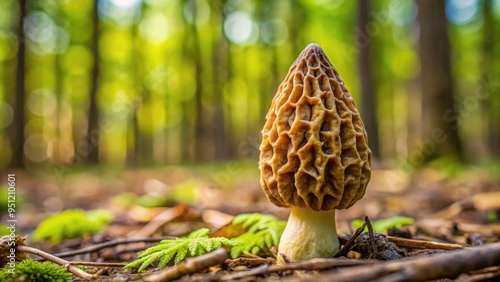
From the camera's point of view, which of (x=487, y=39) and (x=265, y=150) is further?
(x=487, y=39)

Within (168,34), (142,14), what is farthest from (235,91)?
(142,14)

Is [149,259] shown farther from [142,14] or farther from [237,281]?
[142,14]

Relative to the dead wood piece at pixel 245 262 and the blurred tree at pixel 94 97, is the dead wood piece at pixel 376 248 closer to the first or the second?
the dead wood piece at pixel 245 262

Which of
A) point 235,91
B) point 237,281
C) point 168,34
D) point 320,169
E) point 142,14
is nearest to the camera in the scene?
point 237,281

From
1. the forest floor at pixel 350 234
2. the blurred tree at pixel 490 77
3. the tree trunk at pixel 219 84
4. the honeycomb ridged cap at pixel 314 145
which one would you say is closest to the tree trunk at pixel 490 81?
the blurred tree at pixel 490 77

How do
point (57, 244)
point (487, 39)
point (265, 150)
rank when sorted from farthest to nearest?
point (487, 39), point (57, 244), point (265, 150)

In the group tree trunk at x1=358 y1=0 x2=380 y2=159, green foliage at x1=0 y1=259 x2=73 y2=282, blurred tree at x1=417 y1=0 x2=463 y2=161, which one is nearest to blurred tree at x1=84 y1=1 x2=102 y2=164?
tree trunk at x1=358 y1=0 x2=380 y2=159
